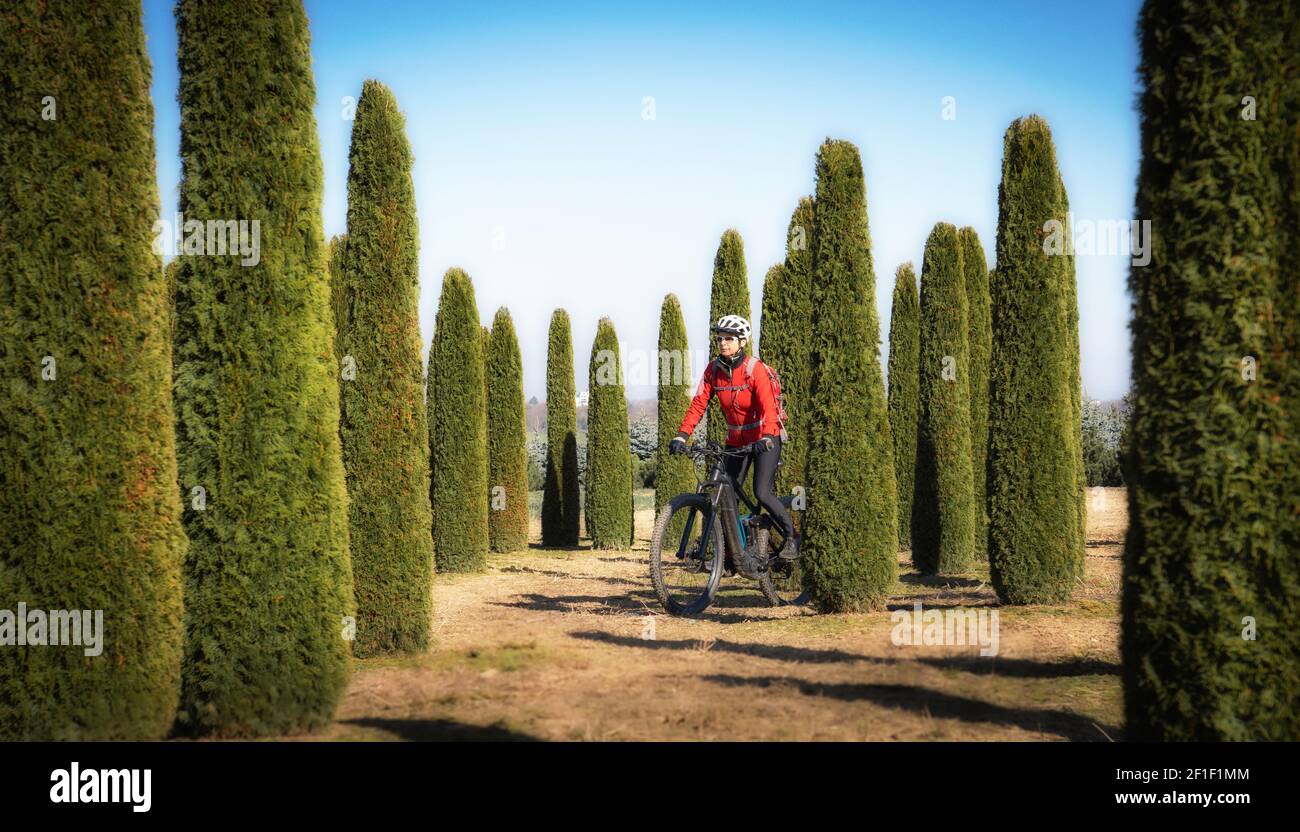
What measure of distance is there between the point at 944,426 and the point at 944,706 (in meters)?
8.65

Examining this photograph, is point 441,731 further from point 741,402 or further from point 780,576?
point 780,576

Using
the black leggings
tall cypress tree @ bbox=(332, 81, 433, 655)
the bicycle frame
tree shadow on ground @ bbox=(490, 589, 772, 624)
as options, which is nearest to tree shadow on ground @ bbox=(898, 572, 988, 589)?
tree shadow on ground @ bbox=(490, 589, 772, 624)

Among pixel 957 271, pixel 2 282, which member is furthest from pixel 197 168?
pixel 957 271

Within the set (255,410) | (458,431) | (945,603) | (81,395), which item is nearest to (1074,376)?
(945,603)

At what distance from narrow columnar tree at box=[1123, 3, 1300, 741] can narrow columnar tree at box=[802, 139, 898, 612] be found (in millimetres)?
5740

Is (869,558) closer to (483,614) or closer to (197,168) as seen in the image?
(483,614)

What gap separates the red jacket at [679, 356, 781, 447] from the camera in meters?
9.98

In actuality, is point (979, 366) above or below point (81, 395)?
above

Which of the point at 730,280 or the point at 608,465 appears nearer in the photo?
the point at 730,280

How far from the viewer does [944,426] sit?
14.0 metres

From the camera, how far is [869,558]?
10.2 meters

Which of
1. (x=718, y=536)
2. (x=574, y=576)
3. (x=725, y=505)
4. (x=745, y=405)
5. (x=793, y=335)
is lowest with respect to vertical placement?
(x=574, y=576)

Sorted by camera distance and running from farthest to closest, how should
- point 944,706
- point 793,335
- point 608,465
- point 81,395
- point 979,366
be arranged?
point 608,465 < point 979,366 < point 793,335 < point 944,706 < point 81,395

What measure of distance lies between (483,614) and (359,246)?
4.67m
